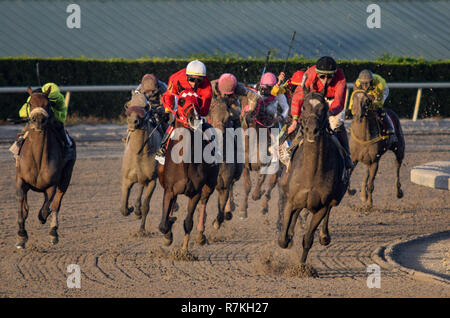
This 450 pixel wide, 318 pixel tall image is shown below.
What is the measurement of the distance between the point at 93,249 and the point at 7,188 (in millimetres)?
Answer: 4327

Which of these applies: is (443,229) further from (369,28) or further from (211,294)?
(369,28)

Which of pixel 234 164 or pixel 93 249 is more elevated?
pixel 234 164

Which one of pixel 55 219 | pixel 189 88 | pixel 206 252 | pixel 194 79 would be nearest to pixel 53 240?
pixel 55 219

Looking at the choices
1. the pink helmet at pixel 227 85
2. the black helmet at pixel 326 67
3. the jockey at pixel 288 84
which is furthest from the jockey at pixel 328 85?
the pink helmet at pixel 227 85

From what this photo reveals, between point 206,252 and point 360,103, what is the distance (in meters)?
4.36

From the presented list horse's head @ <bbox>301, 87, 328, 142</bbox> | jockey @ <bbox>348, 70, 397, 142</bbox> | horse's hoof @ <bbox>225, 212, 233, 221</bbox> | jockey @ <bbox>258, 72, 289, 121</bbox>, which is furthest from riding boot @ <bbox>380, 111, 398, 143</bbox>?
horse's head @ <bbox>301, 87, 328, 142</bbox>

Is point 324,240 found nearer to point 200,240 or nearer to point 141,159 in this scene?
point 200,240

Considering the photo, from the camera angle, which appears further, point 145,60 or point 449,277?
point 145,60

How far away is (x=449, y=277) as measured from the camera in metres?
7.66

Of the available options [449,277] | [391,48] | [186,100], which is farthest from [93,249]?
[391,48]

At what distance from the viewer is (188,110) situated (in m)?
8.41

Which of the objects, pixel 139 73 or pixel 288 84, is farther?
pixel 139 73

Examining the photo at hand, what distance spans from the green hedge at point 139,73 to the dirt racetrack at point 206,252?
6816 millimetres

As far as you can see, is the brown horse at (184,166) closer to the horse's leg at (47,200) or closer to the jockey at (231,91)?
the horse's leg at (47,200)
